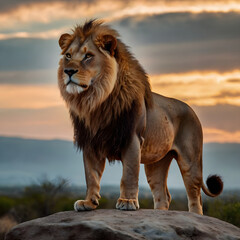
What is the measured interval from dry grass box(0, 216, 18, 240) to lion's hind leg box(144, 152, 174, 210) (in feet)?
23.5

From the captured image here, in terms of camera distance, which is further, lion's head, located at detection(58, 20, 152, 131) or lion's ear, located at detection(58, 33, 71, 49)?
lion's ear, located at detection(58, 33, 71, 49)

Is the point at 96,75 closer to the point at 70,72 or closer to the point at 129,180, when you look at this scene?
the point at 70,72

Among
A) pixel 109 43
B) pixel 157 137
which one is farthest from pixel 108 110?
pixel 157 137

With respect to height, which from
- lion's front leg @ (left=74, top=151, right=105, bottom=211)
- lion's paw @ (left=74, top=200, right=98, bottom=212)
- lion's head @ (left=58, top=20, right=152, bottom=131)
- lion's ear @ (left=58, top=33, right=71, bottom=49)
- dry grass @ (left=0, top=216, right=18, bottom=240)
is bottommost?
dry grass @ (left=0, top=216, right=18, bottom=240)

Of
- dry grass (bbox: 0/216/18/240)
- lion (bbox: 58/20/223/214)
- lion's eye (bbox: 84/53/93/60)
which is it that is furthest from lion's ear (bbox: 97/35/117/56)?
dry grass (bbox: 0/216/18/240)

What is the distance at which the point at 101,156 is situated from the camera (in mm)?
7926

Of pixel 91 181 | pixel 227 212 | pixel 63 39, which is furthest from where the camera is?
pixel 227 212

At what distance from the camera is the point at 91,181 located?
792 centimetres

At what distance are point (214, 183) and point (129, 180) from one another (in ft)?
7.94

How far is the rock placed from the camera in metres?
7.01

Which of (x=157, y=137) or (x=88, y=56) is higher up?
(x=88, y=56)

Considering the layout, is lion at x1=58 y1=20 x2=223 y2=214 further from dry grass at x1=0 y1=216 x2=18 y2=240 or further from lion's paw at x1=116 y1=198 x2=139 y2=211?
dry grass at x1=0 y1=216 x2=18 y2=240

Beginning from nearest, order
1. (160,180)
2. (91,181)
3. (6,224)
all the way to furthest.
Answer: (91,181)
(160,180)
(6,224)

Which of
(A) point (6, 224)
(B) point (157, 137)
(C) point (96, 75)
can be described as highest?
(C) point (96, 75)
